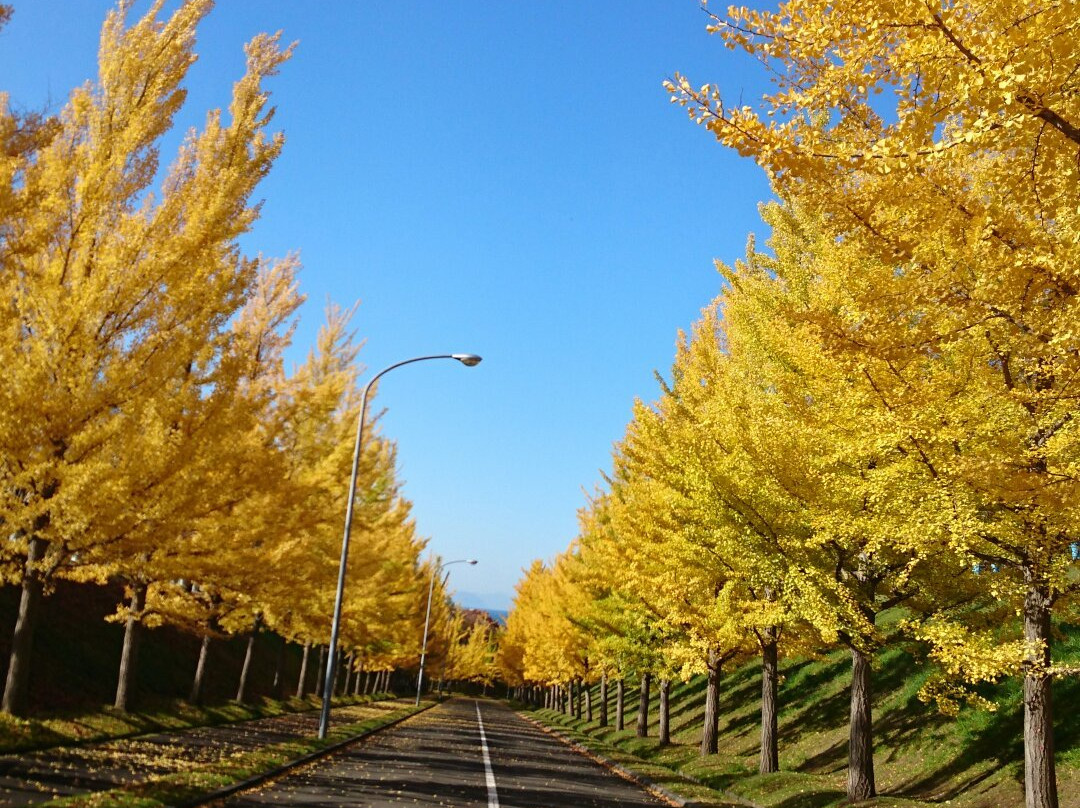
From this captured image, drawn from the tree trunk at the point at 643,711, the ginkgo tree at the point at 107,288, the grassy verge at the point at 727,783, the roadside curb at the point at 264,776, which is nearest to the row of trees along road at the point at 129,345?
the ginkgo tree at the point at 107,288

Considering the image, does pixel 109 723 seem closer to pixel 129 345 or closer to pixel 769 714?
pixel 129 345

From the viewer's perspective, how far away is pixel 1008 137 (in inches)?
223

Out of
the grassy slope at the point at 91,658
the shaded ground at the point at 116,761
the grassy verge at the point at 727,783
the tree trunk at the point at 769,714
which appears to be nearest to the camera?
the shaded ground at the point at 116,761

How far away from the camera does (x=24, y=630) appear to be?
1147 cm

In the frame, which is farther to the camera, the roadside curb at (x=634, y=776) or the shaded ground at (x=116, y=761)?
the roadside curb at (x=634, y=776)

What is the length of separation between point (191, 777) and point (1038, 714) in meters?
10.2

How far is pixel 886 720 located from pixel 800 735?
123 inches

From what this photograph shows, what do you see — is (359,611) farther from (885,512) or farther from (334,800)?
(885,512)

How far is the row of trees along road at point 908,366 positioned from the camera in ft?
17.0

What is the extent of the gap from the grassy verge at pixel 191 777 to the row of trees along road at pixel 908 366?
7645mm

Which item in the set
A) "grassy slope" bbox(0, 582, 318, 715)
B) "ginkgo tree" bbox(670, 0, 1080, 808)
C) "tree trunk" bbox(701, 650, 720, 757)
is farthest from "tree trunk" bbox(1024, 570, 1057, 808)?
"grassy slope" bbox(0, 582, 318, 715)

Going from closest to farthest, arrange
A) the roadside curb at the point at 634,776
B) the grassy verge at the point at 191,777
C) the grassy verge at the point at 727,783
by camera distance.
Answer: the grassy verge at the point at 191,777 → the grassy verge at the point at 727,783 → the roadside curb at the point at 634,776

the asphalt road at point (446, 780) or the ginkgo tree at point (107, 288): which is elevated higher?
the ginkgo tree at point (107, 288)

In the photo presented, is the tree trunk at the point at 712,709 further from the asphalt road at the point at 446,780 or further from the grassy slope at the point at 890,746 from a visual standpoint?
the asphalt road at the point at 446,780
